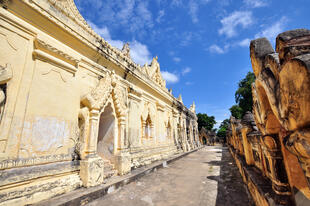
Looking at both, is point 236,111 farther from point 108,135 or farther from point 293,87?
point 293,87

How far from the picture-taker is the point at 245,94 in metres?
25.5

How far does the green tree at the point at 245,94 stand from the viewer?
24.7 m

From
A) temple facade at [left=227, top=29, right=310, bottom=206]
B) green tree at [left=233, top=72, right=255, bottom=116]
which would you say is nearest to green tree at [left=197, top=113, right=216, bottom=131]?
green tree at [left=233, top=72, right=255, bottom=116]

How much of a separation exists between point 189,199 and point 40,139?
3.66 m

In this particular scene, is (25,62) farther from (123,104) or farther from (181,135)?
(181,135)

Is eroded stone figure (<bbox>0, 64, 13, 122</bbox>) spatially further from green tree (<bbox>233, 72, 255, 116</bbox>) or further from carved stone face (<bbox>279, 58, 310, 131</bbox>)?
green tree (<bbox>233, 72, 255, 116</bbox>)

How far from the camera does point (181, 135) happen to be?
13.4m

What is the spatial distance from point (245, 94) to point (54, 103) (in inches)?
1119

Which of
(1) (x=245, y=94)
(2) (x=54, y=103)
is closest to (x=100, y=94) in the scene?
(2) (x=54, y=103)

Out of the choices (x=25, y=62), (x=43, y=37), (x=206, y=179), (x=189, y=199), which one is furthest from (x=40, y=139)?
(x=206, y=179)

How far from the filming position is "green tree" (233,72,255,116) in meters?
24.7

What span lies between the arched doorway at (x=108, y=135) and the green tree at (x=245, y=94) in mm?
25165

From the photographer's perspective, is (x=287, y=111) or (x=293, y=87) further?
(x=287, y=111)

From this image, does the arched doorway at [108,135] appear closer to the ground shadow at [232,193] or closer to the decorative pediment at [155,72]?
the ground shadow at [232,193]
